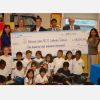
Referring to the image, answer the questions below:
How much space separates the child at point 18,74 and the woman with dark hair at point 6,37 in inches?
7.5

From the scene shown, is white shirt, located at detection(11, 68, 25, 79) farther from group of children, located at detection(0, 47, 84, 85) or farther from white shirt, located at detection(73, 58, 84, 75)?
white shirt, located at detection(73, 58, 84, 75)

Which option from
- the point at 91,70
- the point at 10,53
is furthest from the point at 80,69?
the point at 10,53

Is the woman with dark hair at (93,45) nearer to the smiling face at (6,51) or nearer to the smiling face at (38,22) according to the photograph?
the smiling face at (38,22)

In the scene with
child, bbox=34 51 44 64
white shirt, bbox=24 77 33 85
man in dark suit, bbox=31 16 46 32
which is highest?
man in dark suit, bbox=31 16 46 32

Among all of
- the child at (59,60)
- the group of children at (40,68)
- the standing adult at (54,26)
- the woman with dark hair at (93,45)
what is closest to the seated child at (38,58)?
the group of children at (40,68)

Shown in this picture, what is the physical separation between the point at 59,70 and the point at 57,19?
443 mm

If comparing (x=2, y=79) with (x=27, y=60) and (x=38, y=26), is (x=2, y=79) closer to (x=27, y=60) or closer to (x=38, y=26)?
(x=27, y=60)

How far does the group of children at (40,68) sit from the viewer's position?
2.60 meters

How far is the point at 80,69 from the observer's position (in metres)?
2.63

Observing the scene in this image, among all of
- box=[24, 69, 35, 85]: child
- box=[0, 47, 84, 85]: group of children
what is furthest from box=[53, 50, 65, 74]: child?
box=[24, 69, 35, 85]: child

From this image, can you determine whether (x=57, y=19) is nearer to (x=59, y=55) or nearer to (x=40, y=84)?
(x=59, y=55)

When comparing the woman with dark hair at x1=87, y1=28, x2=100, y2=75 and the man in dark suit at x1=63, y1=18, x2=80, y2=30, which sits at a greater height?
the man in dark suit at x1=63, y1=18, x2=80, y2=30

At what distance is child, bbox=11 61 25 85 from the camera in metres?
2.60

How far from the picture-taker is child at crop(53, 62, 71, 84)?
8.54 ft
